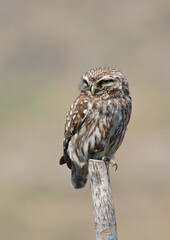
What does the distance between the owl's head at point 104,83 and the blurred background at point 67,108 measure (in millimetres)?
5168

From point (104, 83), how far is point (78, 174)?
3.44ft

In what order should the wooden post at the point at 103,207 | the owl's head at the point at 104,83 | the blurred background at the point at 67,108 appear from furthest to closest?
the blurred background at the point at 67,108 → the owl's head at the point at 104,83 → the wooden post at the point at 103,207

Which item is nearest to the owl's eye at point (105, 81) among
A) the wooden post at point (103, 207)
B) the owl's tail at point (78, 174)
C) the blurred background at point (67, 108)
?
the owl's tail at point (78, 174)

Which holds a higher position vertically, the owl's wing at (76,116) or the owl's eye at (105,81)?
the owl's eye at (105,81)

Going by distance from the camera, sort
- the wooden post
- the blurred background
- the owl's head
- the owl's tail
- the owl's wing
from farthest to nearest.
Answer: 1. the blurred background
2. the owl's tail
3. the owl's wing
4. the owl's head
5. the wooden post

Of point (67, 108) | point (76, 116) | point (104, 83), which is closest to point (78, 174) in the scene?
point (76, 116)

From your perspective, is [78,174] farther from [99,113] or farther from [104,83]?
[104,83]

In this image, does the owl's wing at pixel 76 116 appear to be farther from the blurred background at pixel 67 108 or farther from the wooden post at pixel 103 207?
the blurred background at pixel 67 108

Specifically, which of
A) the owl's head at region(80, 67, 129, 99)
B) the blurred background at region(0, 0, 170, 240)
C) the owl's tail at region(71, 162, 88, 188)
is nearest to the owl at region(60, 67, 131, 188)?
the owl's head at region(80, 67, 129, 99)

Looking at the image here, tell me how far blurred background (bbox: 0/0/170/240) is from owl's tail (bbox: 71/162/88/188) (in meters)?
4.31

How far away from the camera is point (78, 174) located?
290 inches

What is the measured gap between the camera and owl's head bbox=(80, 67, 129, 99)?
6.71m

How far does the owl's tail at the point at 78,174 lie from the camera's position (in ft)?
23.9

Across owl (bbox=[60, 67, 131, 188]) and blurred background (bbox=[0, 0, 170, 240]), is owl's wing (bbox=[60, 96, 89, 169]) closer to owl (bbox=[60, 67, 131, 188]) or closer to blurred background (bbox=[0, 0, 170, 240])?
owl (bbox=[60, 67, 131, 188])
